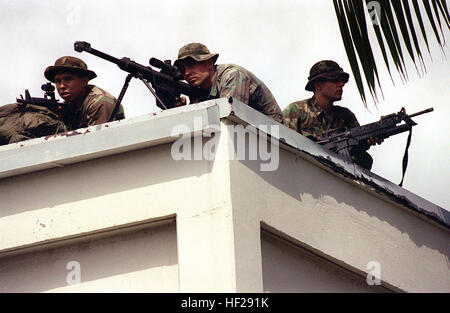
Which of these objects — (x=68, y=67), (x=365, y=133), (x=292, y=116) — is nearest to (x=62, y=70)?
(x=68, y=67)

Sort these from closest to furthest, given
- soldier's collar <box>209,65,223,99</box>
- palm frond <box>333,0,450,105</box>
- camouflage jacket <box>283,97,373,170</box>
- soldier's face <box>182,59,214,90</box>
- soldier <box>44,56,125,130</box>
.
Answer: palm frond <box>333,0,450,105</box> < soldier's collar <box>209,65,223,99</box> < soldier's face <box>182,59,214,90</box> < soldier <box>44,56,125,130</box> < camouflage jacket <box>283,97,373,170</box>

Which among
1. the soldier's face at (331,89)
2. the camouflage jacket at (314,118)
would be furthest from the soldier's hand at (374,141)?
the soldier's face at (331,89)

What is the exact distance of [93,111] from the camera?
423 inches

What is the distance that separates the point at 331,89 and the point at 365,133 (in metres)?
0.84

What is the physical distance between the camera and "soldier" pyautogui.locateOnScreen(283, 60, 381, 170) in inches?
458

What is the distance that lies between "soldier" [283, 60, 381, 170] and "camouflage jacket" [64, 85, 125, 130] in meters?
2.06

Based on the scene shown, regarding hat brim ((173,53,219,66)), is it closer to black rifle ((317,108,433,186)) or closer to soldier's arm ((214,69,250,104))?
soldier's arm ((214,69,250,104))

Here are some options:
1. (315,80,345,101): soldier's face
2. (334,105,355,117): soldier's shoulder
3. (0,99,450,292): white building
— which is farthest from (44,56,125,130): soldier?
(0,99,450,292): white building

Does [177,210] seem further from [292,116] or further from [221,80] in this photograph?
[292,116]

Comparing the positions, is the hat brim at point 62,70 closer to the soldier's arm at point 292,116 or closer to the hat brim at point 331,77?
the soldier's arm at point 292,116

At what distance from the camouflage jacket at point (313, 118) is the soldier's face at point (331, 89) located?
0.13 m
